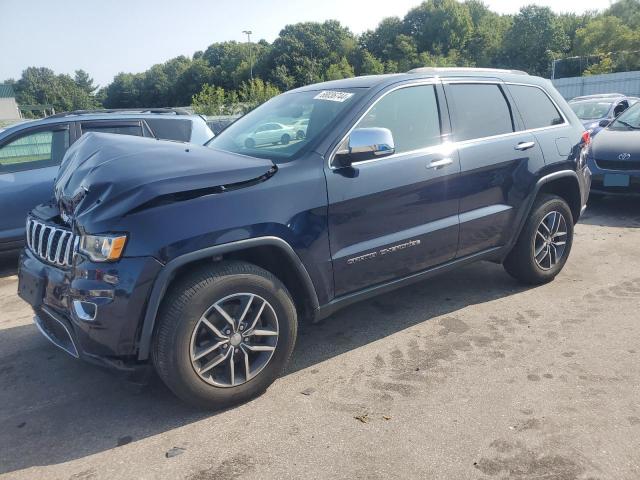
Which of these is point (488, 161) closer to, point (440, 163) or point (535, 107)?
point (440, 163)

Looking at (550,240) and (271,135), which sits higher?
(271,135)

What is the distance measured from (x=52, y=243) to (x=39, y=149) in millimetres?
3674

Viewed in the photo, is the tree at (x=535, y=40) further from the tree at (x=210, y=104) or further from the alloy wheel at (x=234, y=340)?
the alloy wheel at (x=234, y=340)

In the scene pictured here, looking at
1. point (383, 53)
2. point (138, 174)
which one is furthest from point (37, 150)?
point (383, 53)

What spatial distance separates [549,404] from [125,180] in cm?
261

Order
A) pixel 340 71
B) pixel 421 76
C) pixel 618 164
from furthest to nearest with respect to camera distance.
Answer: pixel 340 71 → pixel 618 164 → pixel 421 76

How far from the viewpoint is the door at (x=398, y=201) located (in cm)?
324

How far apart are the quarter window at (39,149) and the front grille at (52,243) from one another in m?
3.10

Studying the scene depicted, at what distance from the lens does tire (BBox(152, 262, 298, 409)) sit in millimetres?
2668

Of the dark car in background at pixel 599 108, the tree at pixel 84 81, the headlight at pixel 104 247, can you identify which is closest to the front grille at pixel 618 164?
the dark car in background at pixel 599 108

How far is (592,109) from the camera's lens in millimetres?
11859

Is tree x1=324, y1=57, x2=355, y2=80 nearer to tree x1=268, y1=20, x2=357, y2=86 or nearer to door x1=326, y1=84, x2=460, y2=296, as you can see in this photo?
tree x1=268, y1=20, x2=357, y2=86

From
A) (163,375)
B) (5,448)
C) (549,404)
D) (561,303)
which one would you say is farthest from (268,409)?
(561,303)

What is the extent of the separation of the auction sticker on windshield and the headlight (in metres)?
1.79
